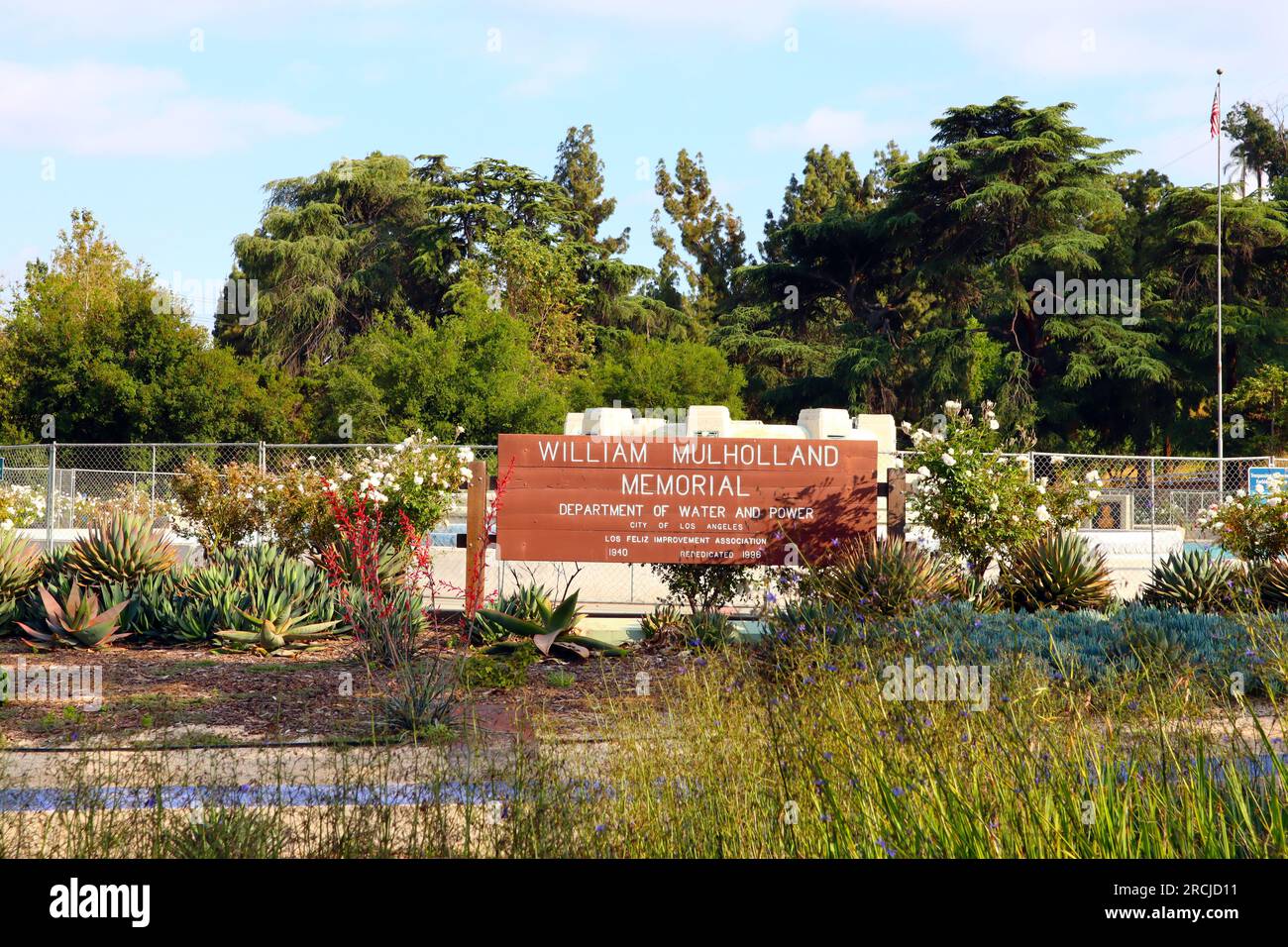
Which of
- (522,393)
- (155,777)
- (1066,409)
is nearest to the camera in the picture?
(155,777)

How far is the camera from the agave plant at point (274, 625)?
977 cm

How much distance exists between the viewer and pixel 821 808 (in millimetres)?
4344

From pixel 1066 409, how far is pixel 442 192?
82.9ft

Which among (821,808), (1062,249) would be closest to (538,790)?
(821,808)

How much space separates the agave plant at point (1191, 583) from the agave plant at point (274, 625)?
282 inches

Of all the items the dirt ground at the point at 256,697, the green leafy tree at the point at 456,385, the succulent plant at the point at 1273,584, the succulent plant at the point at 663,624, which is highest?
the green leafy tree at the point at 456,385

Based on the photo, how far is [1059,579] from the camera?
10508 millimetres

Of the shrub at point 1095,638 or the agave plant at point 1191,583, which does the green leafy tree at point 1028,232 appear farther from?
the shrub at point 1095,638

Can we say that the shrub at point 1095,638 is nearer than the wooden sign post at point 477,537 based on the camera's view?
Yes

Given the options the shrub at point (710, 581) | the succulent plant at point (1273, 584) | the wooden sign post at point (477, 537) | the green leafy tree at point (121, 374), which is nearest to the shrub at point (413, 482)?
the wooden sign post at point (477, 537)

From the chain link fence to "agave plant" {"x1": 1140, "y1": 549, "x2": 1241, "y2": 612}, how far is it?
2019 mm

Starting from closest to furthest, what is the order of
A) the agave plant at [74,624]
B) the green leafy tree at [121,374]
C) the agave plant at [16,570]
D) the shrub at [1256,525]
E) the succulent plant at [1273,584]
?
the agave plant at [74,624]
the succulent plant at [1273,584]
the agave plant at [16,570]
the shrub at [1256,525]
the green leafy tree at [121,374]

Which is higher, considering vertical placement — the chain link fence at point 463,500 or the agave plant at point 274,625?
the chain link fence at point 463,500
